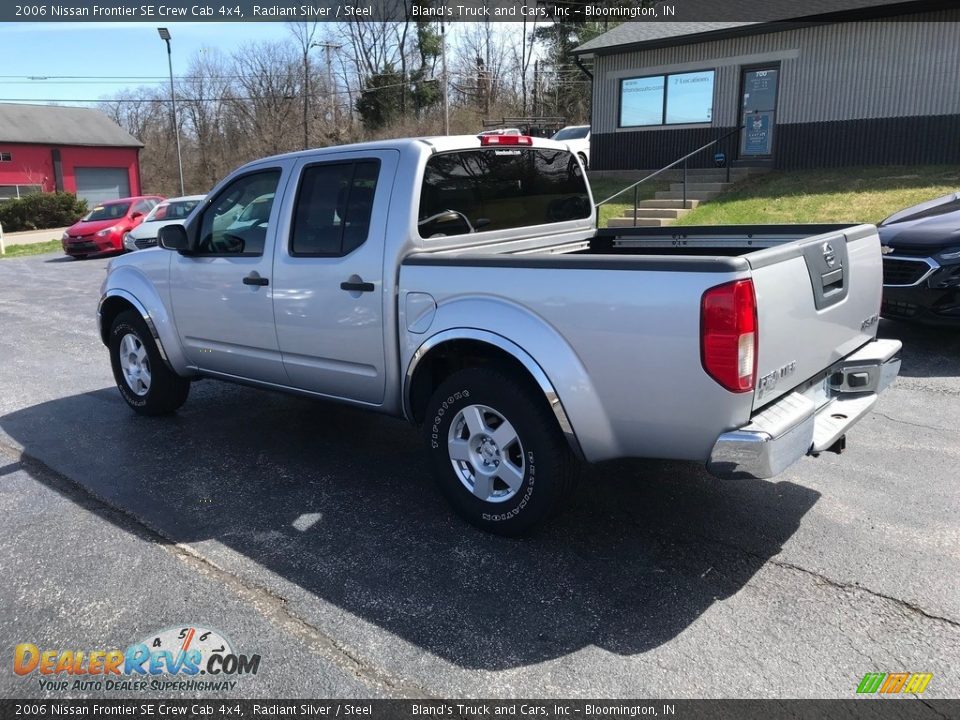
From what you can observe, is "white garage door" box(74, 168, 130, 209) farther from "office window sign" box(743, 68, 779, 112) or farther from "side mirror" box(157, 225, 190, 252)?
"side mirror" box(157, 225, 190, 252)

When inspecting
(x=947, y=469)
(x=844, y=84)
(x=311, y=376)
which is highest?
(x=844, y=84)

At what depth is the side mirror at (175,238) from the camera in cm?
529

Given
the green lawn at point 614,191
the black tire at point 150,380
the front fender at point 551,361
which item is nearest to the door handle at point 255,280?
the black tire at point 150,380

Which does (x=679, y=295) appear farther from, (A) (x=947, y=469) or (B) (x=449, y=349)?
(A) (x=947, y=469)

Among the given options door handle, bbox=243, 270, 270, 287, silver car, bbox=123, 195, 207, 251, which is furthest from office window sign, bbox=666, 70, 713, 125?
door handle, bbox=243, 270, 270, 287

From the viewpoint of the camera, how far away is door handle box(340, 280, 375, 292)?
4.24 m

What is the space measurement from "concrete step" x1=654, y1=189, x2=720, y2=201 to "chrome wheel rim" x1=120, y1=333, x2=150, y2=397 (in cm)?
1366

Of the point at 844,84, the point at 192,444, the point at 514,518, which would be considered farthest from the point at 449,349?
the point at 844,84

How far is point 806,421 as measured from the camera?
3363 millimetres

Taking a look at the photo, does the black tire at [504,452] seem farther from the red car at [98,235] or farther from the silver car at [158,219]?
the red car at [98,235]

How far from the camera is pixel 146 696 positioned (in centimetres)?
285

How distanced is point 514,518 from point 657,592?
762 millimetres

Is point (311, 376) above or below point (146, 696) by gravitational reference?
above

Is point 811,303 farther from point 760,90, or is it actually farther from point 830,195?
point 760,90
